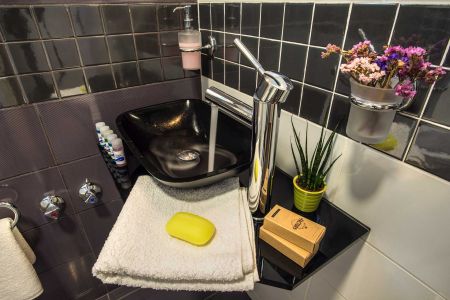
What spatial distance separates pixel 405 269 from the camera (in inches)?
23.0

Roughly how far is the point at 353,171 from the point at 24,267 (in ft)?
3.54

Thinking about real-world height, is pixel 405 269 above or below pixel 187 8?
below

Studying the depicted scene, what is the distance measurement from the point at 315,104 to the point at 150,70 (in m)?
0.69

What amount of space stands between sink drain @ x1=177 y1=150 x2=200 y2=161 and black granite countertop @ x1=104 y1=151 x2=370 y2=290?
0.49 ft

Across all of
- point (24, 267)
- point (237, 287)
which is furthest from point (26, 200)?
point (237, 287)

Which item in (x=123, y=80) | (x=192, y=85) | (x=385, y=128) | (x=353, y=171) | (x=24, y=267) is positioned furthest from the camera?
(x=192, y=85)

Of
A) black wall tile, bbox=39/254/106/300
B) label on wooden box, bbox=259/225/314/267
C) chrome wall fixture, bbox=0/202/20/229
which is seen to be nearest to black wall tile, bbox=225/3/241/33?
label on wooden box, bbox=259/225/314/267

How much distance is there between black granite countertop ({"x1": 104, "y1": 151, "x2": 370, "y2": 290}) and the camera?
542mm

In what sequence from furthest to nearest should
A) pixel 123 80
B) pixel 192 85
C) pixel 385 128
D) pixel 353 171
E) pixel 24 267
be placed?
pixel 192 85 < pixel 123 80 < pixel 24 267 < pixel 353 171 < pixel 385 128

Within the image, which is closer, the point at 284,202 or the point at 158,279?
the point at 158,279

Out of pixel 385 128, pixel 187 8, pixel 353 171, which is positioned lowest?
pixel 353 171

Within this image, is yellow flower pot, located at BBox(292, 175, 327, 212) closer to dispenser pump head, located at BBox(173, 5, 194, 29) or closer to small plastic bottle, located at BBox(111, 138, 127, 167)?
small plastic bottle, located at BBox(111, 138, 127, 167)

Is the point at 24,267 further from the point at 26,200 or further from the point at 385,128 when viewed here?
the point at 385,128

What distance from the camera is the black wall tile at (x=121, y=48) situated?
3.18 feet
